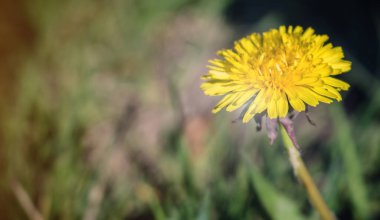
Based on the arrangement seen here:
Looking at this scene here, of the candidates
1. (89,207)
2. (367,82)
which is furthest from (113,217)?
(367,82)

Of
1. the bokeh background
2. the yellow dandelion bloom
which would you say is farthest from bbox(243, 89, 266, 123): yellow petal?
the bokeh background

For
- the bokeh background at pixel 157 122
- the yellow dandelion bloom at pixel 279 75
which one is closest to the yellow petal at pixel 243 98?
the yellow dandelion bloom at pixel 279 75

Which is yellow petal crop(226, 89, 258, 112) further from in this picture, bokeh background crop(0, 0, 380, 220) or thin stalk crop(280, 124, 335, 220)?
bokeh background crop(0, 0, 380, 220)

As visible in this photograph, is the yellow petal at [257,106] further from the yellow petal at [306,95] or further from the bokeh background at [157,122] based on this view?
the bokeh background at [157,122]

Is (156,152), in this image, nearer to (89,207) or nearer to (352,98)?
(89,207)

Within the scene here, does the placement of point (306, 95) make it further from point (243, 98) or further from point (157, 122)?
point (157, 122)
